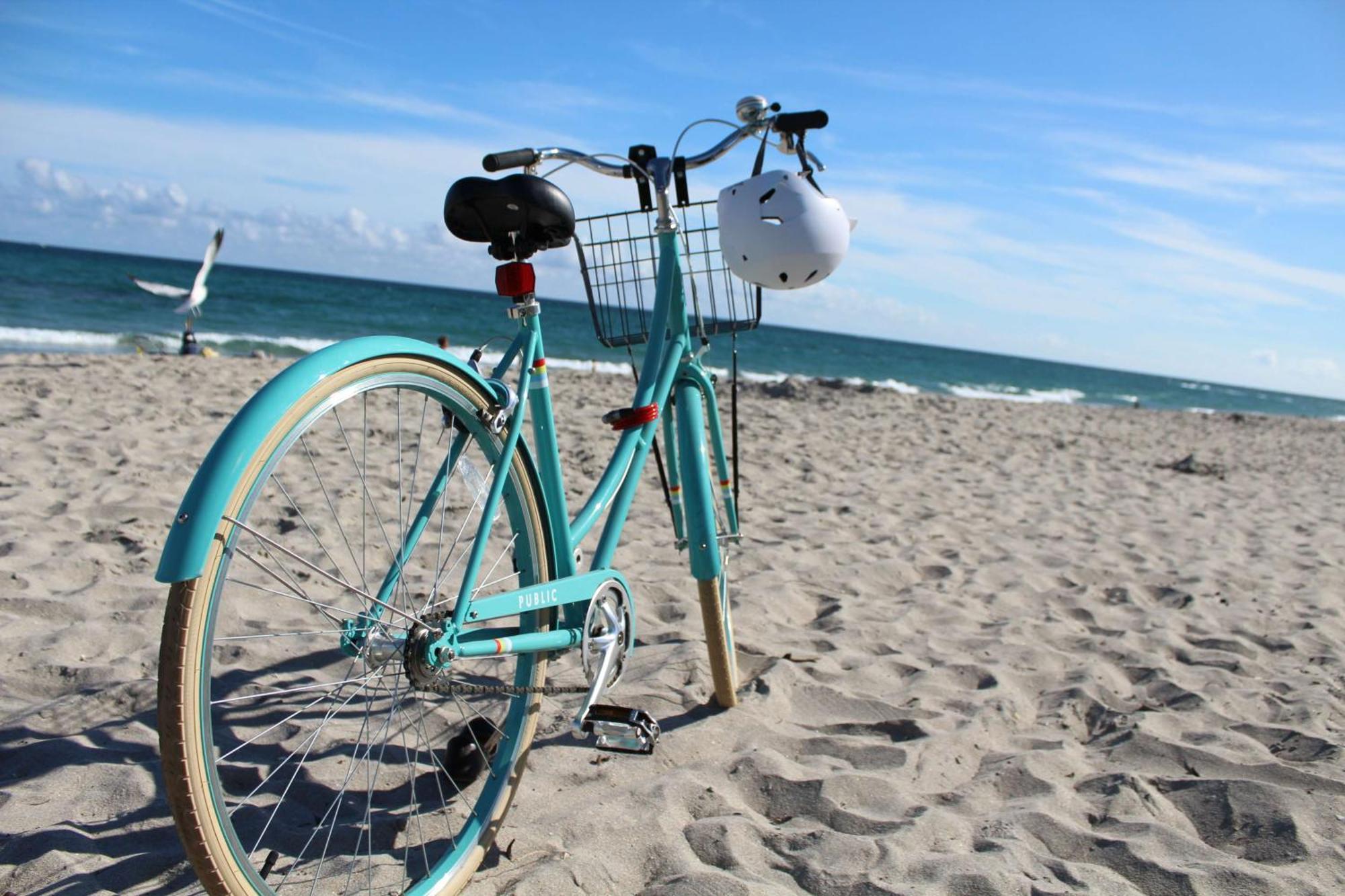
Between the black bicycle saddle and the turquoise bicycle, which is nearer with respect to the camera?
the turquoise bicycle

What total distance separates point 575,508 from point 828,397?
746cm

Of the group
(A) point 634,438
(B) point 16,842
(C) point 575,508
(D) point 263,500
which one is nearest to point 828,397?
(C) point 575,508

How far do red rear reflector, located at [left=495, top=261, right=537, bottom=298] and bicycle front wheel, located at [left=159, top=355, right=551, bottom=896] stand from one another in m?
0.26

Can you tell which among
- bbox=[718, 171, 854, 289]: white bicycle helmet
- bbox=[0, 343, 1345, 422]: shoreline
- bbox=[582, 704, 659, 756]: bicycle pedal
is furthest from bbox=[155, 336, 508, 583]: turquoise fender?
bbox=[0, 343, 1345, 422]: shoreline

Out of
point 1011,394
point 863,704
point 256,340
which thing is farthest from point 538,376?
point 1011,394

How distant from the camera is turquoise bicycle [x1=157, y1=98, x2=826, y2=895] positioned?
1245mm

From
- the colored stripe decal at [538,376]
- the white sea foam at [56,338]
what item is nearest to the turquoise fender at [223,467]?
the colored stripe decal at [538,376]

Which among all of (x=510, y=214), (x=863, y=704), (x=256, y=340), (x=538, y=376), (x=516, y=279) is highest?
(x=510, y=214)

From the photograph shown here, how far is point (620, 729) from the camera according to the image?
1891 mm

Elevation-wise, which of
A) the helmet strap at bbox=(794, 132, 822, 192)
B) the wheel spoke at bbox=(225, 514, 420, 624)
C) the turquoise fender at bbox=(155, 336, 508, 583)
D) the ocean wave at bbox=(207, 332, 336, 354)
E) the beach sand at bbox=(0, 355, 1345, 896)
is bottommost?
the beach sand at bbox=(0, 355, 1345, 896)

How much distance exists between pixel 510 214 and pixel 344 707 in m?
1.38

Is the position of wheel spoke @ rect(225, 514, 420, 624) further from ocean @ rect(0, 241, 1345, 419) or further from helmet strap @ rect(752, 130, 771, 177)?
ocean @ rect(0, 241, 1345, 419)

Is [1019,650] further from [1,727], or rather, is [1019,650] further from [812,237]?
[1,727]

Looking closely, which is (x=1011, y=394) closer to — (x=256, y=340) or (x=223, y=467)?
(x=256, y=340)
